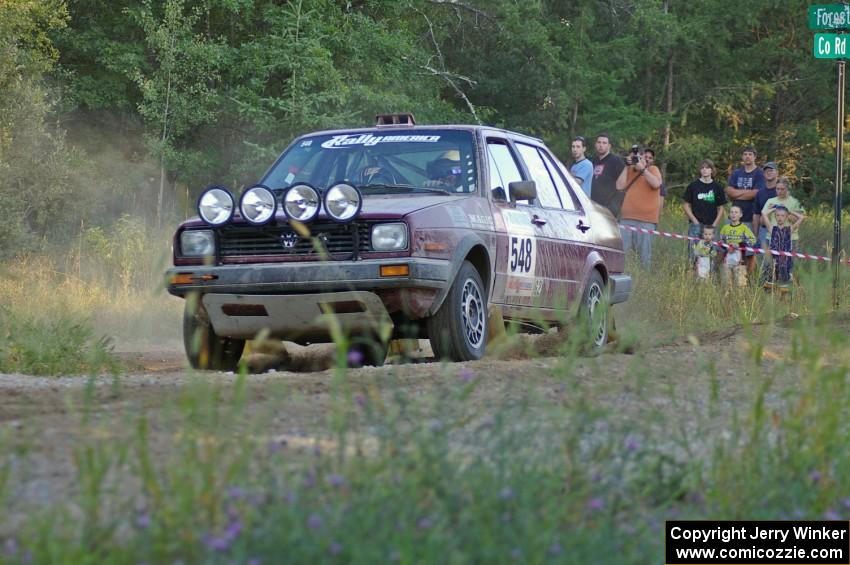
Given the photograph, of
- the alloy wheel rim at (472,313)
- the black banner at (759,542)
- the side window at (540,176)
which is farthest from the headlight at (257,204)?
the black banner at (759,542)

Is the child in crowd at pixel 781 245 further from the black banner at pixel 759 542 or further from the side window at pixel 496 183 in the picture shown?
the black banner at pixel 759 542

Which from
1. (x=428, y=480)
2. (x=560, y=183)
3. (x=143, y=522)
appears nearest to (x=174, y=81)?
(x=560, y=183)

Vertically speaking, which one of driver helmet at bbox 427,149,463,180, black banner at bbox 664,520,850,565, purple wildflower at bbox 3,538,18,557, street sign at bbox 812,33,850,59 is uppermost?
street sign at bbox 812,33,850,59

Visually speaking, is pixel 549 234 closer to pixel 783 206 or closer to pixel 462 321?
pixel 462 321

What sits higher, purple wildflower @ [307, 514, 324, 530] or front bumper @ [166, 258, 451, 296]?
front bumper @ [166, 258, 451, 296]

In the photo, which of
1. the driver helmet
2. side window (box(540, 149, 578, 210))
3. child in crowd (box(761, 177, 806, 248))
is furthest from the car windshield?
child in crowd (box(761, 177, 806, 248))

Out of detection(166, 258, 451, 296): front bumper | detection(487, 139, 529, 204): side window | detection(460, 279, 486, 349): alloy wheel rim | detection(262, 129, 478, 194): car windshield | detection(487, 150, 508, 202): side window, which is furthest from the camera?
detection(487, 139, 529, 204): side window

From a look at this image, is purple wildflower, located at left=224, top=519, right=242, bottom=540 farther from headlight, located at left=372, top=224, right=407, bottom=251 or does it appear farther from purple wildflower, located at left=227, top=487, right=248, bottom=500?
headlight, located at left=372, top=224, right=407, bottom=251

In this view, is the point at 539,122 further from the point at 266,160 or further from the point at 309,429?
the point at 309,429

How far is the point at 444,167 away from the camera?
894 cm

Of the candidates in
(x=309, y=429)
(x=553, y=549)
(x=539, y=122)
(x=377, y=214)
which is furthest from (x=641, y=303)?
(x=539, y=122)

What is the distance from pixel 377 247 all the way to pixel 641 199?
28.3 ft

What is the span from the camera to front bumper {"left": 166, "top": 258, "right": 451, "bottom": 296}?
25.5ft

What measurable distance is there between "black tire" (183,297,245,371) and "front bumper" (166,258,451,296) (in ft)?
0.98
